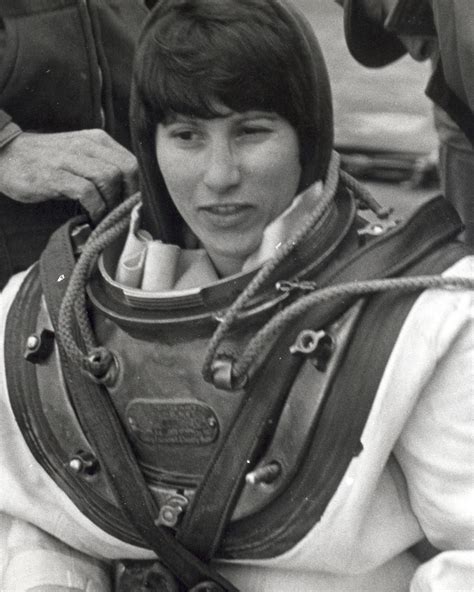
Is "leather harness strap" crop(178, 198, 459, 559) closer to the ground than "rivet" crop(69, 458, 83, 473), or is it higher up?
higher up

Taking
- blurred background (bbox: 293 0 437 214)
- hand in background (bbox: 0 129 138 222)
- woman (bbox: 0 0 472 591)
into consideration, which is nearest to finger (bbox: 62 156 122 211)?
hand in background (bbox: 0 129 138 222)

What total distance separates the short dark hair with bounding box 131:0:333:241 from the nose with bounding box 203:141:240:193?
0.14 ft

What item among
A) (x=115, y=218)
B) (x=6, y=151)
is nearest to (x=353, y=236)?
(x=115, y=218)

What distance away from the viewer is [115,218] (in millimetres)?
1688

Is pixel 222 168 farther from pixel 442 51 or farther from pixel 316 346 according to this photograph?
pixel 442 51

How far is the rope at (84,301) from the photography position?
1.52 m

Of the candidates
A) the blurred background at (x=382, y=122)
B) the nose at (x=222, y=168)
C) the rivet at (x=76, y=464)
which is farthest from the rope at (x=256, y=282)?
the blurred background at (x=382, y=122)

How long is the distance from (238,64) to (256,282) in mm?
266

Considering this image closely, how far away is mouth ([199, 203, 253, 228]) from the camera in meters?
1.47

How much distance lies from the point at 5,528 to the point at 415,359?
66 cm

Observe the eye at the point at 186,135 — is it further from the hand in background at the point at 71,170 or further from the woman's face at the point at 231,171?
the hand in background at the point at 71,170

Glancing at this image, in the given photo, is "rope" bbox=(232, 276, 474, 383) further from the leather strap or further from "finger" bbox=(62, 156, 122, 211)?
"finger" bbox=(62, 156, 122, 211)

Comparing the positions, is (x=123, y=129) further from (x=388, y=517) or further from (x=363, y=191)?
(x=388, y=517)

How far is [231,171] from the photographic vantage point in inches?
56.7
